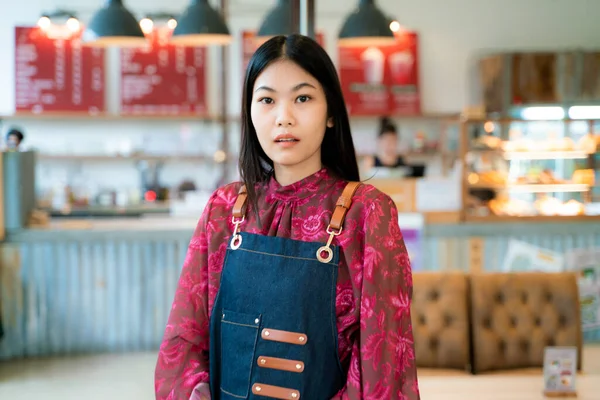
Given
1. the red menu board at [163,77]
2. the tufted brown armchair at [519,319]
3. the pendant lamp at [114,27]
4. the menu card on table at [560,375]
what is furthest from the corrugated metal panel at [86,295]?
the red menu board at [163,77]

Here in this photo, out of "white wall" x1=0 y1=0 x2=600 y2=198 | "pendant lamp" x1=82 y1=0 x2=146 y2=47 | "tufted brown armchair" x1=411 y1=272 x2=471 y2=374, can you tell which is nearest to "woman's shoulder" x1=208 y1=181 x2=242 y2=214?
"tufted brown armchair" x1=411 y1=272 x2=471 y2=374

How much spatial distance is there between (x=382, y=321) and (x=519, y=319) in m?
1.87

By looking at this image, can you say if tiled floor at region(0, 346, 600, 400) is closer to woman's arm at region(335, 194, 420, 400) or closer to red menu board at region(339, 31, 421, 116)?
woman's arm at region(335, 194, 420, 400)

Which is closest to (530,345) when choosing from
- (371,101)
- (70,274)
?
(70,274)

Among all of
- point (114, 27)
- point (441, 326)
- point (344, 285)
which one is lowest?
point (441, 326)

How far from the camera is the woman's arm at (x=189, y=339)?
4.81 ft

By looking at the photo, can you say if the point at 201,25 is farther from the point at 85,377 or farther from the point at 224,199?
the point at 224,199

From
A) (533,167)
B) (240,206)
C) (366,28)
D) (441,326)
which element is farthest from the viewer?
(533,167)

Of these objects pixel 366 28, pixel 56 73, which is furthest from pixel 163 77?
pixel 366 28

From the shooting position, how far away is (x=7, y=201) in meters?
4.53

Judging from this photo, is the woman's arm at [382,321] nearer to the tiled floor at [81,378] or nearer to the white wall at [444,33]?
the tiled floor at [81,378]

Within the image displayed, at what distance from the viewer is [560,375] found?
2252 mm

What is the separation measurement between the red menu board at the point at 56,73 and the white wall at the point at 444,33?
0.20 meters

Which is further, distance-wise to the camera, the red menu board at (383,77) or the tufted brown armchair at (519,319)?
the red menu board at (383,77)
